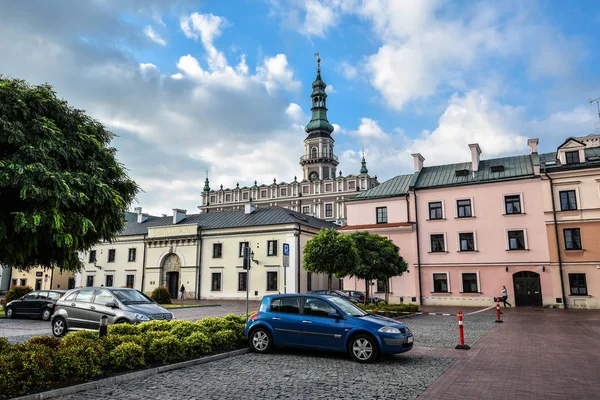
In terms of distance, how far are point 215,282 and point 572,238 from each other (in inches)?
1181

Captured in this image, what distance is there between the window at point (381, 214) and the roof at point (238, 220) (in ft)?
22.7

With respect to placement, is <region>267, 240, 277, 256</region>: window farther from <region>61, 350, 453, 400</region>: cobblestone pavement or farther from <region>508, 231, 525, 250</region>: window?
<region>61, 350, 453, 400</region>: cobblestone pavement

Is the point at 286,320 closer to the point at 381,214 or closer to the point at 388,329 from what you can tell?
the point at 388,329

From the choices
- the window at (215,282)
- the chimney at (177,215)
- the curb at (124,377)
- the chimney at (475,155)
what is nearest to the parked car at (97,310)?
the curb at (124,377)

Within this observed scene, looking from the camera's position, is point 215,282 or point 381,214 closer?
point 381,214

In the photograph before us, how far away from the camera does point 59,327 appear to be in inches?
561

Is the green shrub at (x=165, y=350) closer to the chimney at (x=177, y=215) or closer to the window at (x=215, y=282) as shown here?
the window at (x=215, y=282)

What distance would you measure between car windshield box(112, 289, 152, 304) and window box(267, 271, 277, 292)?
24125 mm

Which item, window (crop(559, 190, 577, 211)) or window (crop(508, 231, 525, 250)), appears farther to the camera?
window (crop(508, 231, 525, 250))

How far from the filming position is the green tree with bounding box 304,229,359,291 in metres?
23.0

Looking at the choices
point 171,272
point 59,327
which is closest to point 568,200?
→ point 59,327

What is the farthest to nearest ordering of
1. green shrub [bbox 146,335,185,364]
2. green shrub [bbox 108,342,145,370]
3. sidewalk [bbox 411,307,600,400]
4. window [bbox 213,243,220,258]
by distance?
1. window [bbox 213,243,220,258]
2. green shrub [bbox 146,335,185,364]
3. green shrub [bbox 108,342,145,370]
4. sidewalk [bbox 411,307,600,400]

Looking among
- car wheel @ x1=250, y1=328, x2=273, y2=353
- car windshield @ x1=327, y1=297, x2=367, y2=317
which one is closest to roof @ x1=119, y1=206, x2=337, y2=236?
car wheel @ x1=250, y1=328, x2=273, y2=353

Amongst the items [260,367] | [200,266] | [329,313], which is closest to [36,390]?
[260,367]
